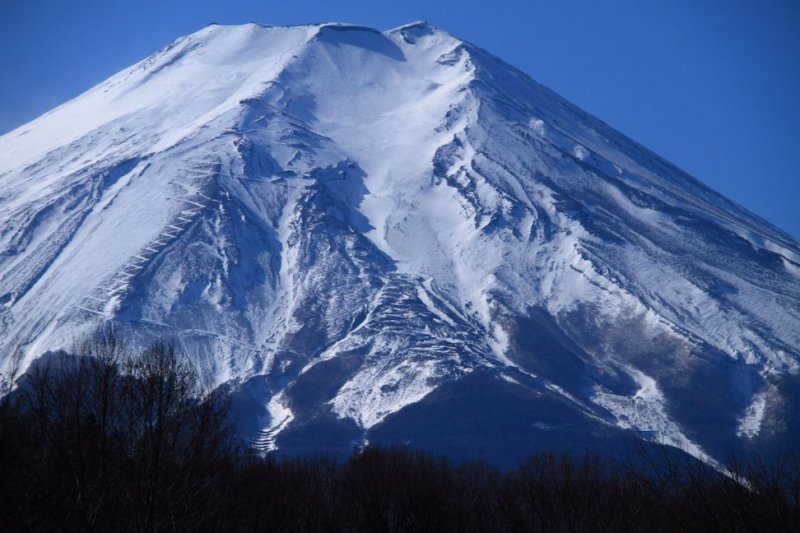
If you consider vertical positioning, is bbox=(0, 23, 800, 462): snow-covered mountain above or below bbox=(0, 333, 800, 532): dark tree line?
above

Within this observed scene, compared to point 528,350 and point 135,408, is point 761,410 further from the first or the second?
point 135,408

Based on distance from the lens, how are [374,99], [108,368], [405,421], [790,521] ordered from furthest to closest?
[374,99] < [405,421] < [108,368] < [790,521]

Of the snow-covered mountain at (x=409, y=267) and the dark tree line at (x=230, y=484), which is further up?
the snow-covered mountain at (x=409, y=267)

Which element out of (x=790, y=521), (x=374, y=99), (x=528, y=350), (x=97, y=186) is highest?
(x=374, y=99)

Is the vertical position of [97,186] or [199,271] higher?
[97,186]

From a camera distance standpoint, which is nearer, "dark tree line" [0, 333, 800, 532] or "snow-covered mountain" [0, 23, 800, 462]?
"dark tree line" [0, 333, 800, 532]

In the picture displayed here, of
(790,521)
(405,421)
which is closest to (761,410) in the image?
(405,421)

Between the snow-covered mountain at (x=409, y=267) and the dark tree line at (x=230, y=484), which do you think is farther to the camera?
the snow-covered mountain at (x=409, y=267)
